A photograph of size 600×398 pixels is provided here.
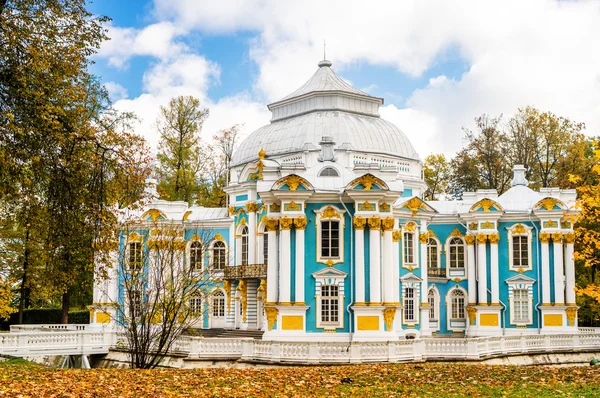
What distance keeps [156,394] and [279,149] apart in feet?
72.1

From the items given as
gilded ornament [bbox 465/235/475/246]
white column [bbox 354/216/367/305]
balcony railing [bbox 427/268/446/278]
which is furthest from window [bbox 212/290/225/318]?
gilded ornament [bbox 465/235/475/246]

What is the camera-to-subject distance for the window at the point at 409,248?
97.4 feet

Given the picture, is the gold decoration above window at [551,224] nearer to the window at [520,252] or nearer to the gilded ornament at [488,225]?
the window at [520,252]

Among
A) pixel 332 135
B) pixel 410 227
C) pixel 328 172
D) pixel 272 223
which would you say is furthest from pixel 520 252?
pixel 272 223

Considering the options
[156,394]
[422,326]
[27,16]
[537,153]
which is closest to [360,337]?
[422,326]

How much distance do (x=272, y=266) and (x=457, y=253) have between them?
40.5 feet

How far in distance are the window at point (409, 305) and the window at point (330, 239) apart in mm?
5463

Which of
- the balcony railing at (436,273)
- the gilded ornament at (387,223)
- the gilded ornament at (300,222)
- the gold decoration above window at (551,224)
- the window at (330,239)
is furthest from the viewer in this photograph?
the balcony railing at (436,273)

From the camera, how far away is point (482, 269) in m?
33.1

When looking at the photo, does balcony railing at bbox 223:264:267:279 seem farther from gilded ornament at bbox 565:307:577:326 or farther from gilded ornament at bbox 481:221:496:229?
gilded ornament at bbox 565:307:577:326

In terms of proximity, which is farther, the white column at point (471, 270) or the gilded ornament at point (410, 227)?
Answer: the white column at point (471, 270)

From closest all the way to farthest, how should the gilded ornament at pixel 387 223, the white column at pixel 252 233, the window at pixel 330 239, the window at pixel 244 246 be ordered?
1. the gilded ornament at pixel 387 223
2. the window at pixel 330 239
3. the white column at pixel 252 233
4. the window at pixel 244 246

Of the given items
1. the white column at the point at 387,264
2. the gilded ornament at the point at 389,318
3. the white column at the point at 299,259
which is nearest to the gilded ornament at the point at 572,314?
the white column at the point at 387,264

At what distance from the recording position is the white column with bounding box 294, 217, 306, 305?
24.9 metres
